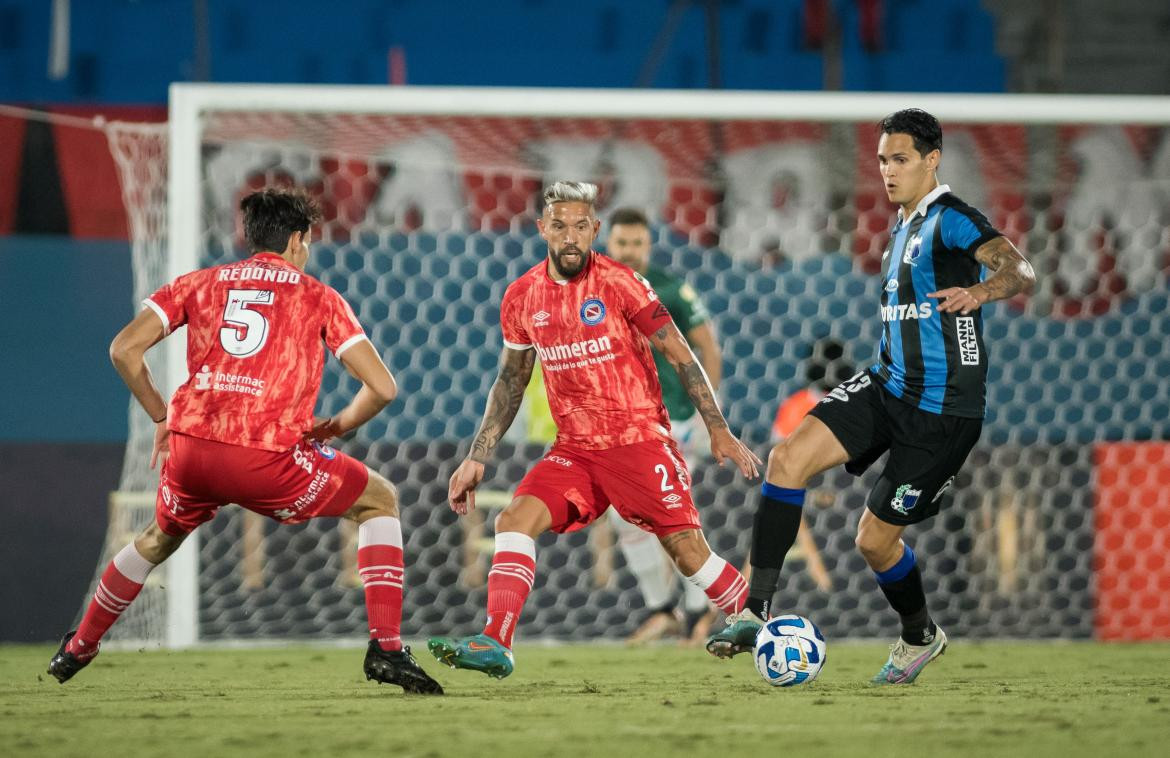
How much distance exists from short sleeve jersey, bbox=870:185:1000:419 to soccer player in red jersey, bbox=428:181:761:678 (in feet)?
2.10

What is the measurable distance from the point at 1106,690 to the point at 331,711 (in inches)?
95.4

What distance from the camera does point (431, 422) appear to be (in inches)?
367

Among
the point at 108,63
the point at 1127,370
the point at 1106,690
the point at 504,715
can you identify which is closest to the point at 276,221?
the point at 504,715

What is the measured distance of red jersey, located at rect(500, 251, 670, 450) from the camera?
475cm

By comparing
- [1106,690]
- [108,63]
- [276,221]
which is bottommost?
[1106,690]

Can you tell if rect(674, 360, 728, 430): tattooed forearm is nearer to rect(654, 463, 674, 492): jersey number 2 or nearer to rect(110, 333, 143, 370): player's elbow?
rect(654, 463, 674, 492): jersey number 2

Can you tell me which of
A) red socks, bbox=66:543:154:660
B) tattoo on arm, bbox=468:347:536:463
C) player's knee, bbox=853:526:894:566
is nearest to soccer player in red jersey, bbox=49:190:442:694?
red socks, bbox=66:543:154:660

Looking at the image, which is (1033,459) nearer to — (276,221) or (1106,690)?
(1106,690)

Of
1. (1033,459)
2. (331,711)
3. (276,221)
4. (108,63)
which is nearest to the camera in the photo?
(331,711)

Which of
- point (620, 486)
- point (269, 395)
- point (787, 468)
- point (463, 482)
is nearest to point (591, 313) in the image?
point (620, 486)

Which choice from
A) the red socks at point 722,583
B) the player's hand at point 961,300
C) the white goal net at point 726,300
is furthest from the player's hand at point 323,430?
the white goal net at point 726,300

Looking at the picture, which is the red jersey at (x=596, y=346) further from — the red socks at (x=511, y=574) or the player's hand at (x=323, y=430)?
the player's hand at (x=323, y=430)

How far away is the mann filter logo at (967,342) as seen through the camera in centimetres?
473

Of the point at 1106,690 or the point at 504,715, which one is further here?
the point at 1106,690
